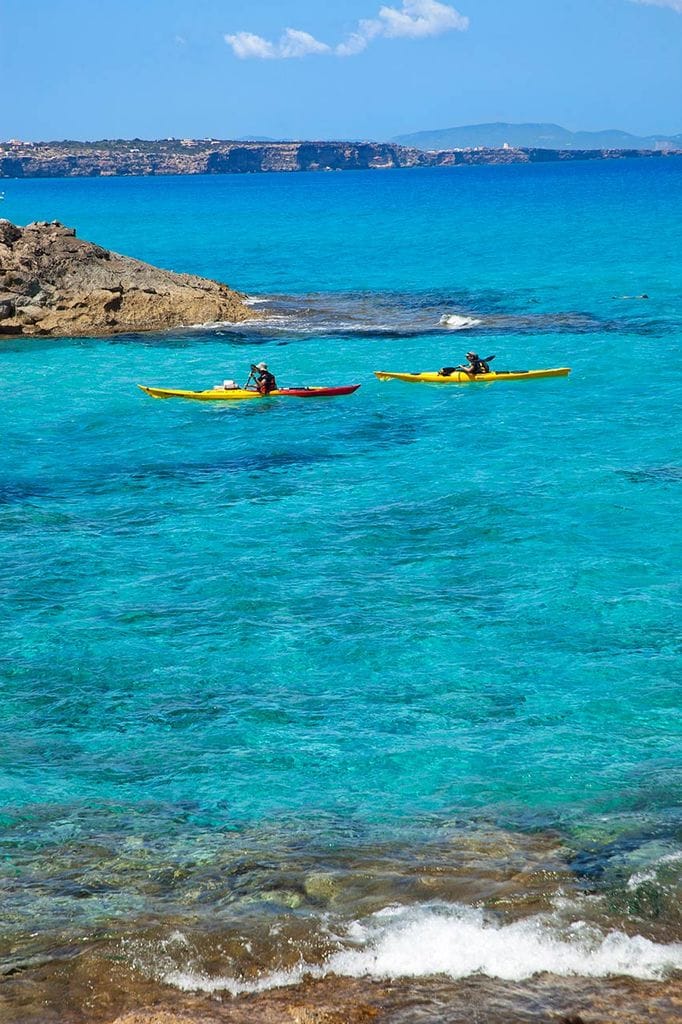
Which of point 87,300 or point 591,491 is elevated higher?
point 87,300

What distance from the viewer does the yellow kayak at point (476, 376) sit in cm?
3484

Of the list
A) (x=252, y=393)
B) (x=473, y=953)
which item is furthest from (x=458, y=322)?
(x=473, y=953)

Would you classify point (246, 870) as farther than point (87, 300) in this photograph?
No

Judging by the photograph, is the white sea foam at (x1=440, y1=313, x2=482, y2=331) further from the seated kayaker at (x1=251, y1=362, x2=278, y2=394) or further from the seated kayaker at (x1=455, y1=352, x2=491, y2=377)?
the seated kayaker at (x1=251, y1=362, x2=278, y2=394)

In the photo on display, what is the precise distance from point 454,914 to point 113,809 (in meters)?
4.66

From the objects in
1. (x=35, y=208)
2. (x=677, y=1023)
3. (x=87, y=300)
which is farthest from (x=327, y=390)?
(x=35, y=208)

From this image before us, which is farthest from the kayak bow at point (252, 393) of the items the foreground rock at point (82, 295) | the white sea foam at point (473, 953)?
the white sea foam at point (473, 953)

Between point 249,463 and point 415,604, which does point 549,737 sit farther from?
point 249,463

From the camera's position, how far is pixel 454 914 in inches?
419

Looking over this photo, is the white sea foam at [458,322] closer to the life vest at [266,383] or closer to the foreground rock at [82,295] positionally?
the foreground rock at [82,295]

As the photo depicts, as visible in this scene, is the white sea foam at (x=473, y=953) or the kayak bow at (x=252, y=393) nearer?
the white sea foam at (x=473, y=953)

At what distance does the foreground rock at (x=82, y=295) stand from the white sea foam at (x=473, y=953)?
36.5m

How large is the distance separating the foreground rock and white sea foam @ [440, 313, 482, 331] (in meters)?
8.06

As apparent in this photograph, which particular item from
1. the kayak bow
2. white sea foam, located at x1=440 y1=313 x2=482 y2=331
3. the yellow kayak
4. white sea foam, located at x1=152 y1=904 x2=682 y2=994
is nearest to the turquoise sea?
white sea foam, located at x1=152 y1=904 x2=682 y2=994
